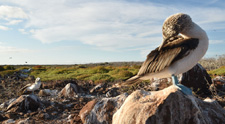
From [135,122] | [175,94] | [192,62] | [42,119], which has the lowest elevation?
[42,119]

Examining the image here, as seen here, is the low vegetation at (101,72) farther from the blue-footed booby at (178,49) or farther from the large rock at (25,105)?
the blue-footed booby at (178,49)

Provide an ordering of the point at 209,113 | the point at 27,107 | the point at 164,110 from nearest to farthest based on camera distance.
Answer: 1. the point at 164,110
2. the point at 209,113
3. the point at 27,107

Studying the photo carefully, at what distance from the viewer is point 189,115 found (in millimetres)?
3541

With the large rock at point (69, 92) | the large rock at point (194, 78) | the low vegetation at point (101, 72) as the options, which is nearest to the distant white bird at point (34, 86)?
the large rock at point (69, 92)

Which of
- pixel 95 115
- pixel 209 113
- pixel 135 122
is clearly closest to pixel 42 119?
pixel 95 115

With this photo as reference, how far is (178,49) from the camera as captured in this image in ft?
12.4

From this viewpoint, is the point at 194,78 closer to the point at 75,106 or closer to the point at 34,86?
the point at 75,106

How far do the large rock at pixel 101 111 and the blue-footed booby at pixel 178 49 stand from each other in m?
1.55

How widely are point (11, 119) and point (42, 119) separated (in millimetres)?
1017

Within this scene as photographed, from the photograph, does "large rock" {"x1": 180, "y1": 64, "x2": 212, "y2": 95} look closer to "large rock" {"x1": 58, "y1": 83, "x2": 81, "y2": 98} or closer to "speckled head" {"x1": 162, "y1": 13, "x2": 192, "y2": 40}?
"speckled head" {"x1": 162, "y1": 13, "x2": 192, "y2": 40}

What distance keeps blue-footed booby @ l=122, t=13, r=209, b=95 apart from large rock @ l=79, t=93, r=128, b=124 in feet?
5.07

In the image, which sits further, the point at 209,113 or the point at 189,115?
the point at 209,113

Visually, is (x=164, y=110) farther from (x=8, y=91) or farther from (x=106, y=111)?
(x=8, y=91)

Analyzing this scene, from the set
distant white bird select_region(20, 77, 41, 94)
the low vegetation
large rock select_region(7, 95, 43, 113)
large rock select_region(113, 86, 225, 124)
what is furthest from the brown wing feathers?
the low vegetation
